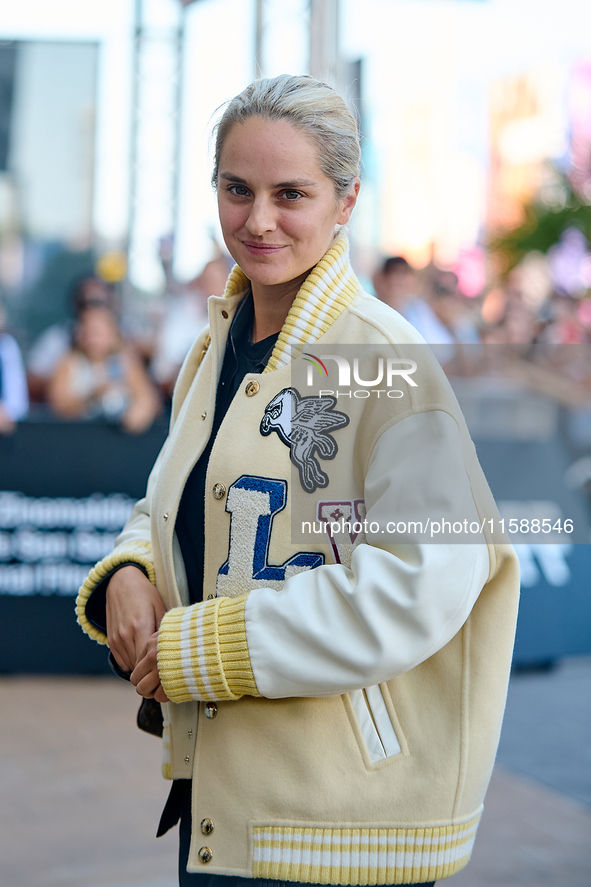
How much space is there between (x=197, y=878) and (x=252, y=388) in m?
0.86

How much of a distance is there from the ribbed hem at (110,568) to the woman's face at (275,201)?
1.85 feet

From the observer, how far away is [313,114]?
1509 mm

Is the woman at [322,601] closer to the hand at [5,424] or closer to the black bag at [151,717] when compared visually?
the black bag at [151,717]

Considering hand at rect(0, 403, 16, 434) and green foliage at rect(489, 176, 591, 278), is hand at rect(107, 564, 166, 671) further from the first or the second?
green foliage at rect(489, 176, 591, 278)

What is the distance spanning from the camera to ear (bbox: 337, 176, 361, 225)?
5.29ft

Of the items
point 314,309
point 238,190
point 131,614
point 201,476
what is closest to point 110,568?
point 131,614

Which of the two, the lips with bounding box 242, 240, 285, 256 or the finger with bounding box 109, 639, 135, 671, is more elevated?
the lips with bounding box 242, 240, 285, 256

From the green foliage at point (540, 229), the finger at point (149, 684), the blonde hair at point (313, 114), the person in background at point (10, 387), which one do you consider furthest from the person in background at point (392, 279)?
the green foliage at point (540, 229)

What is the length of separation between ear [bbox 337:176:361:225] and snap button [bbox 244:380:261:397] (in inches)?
12.3

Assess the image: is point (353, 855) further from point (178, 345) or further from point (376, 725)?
point (178, 345)

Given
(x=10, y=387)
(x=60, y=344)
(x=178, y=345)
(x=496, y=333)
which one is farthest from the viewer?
(x=496, y=333)

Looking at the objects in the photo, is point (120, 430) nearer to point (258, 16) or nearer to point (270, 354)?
point (258, 16)

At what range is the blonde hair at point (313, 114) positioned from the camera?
150cm

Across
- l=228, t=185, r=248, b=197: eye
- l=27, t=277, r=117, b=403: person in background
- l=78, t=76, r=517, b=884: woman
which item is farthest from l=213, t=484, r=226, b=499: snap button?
l=27, t=277, r=117, b=403: person in background
